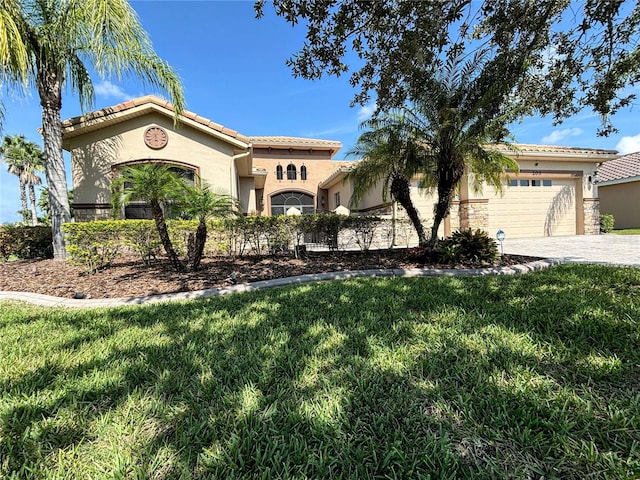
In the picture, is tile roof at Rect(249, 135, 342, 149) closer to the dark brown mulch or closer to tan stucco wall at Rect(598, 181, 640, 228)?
the dark brown mulch

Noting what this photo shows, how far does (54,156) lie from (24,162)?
2383cm

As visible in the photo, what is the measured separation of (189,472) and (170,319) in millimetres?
2648

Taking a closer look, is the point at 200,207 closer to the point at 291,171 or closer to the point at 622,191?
the point at 291,171

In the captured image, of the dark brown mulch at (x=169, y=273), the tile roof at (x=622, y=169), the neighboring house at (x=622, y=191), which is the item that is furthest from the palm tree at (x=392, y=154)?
the neighboring house at (x=622, y=191)

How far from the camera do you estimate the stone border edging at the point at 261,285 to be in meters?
4.89

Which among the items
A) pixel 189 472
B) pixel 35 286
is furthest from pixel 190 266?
pixel 189 472

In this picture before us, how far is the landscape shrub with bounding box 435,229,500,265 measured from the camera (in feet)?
24.0

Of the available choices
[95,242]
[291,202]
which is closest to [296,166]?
[291,202]


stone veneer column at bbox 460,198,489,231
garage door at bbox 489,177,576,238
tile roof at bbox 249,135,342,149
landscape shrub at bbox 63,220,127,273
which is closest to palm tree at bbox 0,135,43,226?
tile roof at bbox 249,135,342,149

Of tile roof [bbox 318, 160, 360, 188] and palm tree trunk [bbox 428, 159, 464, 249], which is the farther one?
tile roof [bbox 318, 160, 360, 188]

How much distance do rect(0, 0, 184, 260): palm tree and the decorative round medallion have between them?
7.12 ft

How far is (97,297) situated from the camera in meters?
5.30

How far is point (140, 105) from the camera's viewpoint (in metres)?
11.0

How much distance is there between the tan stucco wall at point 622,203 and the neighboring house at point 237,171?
405 cm
